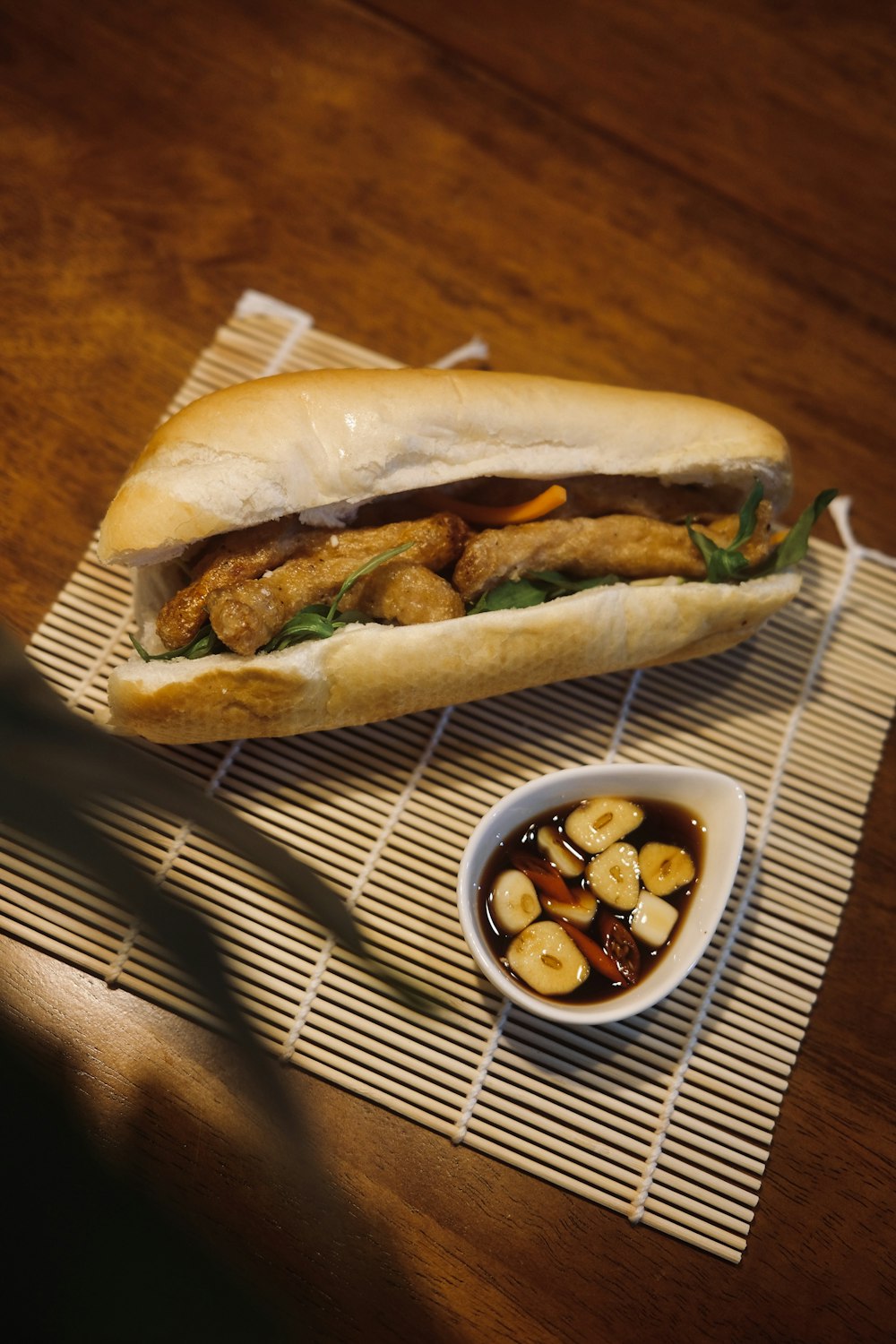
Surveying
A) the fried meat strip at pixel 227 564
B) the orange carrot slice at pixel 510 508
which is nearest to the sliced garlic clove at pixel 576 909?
the orange carrot slice at pixel 510 508

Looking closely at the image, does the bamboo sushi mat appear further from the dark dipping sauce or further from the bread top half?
the bread top half

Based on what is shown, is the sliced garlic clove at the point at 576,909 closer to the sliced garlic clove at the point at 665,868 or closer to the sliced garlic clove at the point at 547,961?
the sliced garlic clove at the point at 547,961

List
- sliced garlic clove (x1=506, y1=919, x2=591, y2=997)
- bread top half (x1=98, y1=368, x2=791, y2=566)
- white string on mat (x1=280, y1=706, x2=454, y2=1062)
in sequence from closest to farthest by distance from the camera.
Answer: bread top half (x1=98, y1=368, x2=791, y2=566) → sliced garlic clove (x1=506, y1=919, x2=591, y2=997) → white string on mat (x1=280, y1=706, x2=454, y2=1062)

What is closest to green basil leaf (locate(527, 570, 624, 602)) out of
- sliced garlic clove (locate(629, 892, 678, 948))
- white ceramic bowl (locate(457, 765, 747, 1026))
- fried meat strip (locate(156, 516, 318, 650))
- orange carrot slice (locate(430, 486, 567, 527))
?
orange carrot slice (locate(430, 486, 567, 527))

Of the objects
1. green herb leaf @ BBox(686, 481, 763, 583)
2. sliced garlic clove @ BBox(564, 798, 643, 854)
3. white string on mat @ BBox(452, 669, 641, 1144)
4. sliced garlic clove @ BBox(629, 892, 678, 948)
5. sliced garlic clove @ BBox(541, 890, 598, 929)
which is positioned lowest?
white string on mat @ BBox(452, 669, 641, 1144)

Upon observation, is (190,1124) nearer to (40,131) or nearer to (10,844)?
(10,844)

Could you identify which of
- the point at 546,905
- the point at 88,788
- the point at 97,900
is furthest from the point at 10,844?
the point at 546,905

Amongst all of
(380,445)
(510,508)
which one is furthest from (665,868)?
(380,445)
